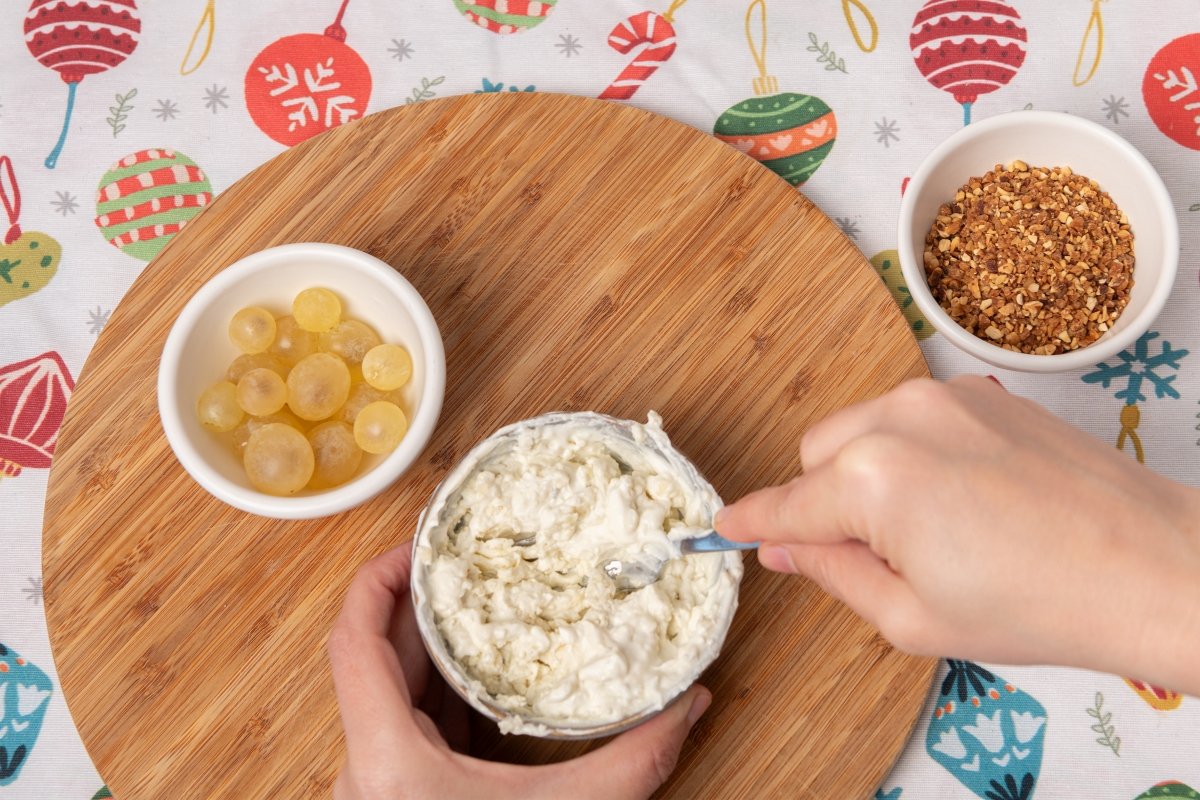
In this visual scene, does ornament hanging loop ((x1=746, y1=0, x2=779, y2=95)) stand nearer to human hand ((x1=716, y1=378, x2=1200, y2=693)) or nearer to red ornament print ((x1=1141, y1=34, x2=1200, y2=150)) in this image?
red ornament print ((x1=1141, y1=34, x2=1200, y2=150))

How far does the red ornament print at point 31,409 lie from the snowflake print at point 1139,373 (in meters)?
1.40

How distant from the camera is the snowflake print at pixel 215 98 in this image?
138 centimetres

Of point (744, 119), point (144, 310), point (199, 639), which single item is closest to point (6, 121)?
point (144, 310)

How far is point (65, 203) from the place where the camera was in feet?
4.49

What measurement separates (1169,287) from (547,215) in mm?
763

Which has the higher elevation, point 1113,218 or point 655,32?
point 655,32

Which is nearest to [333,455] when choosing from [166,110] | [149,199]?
[149,199]

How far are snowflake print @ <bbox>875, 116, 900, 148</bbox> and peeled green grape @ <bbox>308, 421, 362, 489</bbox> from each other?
2.70ft

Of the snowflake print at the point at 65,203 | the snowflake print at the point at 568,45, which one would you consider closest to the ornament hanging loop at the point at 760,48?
the snowflake print at the point at 568,45

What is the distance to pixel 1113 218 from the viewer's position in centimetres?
123

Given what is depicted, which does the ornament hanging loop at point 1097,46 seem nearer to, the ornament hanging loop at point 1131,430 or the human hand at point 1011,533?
the ornament hanging loop at point 1131,430

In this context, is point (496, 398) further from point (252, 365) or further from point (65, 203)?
point (65, 203)

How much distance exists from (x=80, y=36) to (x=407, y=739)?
3.72ft

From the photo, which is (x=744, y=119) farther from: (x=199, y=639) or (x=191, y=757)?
(x=191, y=757)
